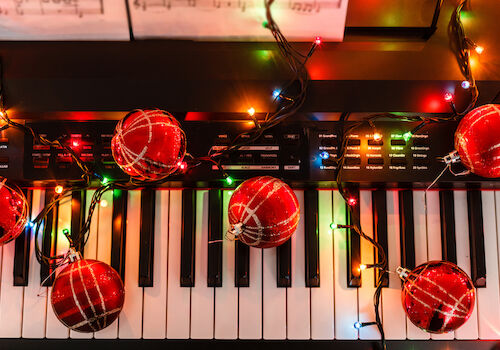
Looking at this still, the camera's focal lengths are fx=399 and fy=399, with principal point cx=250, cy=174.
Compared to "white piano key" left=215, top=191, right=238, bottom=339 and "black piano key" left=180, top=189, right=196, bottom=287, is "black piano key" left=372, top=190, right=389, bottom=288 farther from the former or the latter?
"black piano key" left=180, top=189, right=196, bottom=287

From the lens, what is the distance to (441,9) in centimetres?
148

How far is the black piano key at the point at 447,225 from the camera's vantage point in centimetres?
151

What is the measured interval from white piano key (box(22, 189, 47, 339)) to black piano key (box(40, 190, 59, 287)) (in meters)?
0.03

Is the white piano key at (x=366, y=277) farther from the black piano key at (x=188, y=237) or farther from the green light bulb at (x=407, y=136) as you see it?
the black piano key at (x=188, y=237)

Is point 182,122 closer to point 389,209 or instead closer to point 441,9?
point 389,209

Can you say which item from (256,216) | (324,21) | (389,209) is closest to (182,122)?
(256,216)

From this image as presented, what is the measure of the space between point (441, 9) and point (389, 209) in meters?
0.77

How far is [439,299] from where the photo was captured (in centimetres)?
126

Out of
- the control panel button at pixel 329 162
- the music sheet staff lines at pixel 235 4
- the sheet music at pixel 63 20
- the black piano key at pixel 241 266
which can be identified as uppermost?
the music sheet staff lines at pixel 235 4

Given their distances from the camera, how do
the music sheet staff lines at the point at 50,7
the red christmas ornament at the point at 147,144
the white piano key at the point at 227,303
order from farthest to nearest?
the white piano key at the point at 227,303 → the music sheet staff lines at the point at 50,7 → the red christmas ornament at the point at 147,144

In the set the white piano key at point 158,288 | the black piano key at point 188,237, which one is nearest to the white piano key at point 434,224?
the black piano key at point 188,237

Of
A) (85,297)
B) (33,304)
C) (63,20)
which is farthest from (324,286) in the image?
(63,20)

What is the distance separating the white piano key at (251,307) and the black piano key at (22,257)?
2.66 ft

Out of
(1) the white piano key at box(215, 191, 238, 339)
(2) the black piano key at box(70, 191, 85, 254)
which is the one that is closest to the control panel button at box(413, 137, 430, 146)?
(1) the white piano key at box(215, 191, 238, 339)
